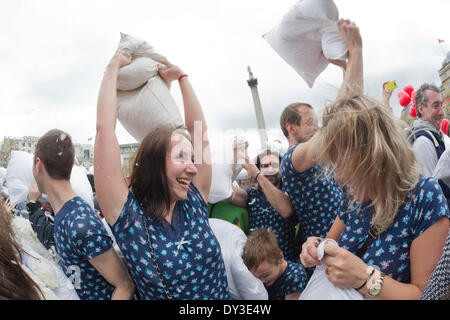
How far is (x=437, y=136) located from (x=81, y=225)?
2.40m

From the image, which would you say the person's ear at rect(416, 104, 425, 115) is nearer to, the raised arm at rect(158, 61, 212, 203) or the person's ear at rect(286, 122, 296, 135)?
the person's ear at rect(286, 122, 296, 135)

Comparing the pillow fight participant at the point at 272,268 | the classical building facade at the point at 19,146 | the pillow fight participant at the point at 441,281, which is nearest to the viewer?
the pillow fight participant at the point at 441,281

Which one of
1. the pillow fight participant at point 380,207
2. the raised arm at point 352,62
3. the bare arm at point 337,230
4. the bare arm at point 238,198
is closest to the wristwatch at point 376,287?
the pillow fight participant at point 380,207

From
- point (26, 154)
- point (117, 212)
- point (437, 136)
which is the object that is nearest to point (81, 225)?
point (117, 212)

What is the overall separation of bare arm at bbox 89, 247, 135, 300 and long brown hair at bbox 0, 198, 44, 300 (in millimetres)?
477

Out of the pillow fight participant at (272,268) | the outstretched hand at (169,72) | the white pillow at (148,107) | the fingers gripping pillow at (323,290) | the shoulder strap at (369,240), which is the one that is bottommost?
the pillow fight participant at (272,268)

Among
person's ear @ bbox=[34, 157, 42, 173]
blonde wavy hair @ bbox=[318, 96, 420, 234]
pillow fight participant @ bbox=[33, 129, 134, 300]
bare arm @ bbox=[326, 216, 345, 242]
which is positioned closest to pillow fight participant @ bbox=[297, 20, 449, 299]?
blonde wavy hair @ bbox=[318, 96, 420, 234]

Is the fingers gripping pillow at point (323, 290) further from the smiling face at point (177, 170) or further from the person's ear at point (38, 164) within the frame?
the person's ear at point (38, 164)

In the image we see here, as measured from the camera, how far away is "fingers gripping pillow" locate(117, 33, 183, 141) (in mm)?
1198

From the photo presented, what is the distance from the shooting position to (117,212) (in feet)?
3.52

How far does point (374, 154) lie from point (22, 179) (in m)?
1.54

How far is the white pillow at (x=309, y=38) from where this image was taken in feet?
3.97

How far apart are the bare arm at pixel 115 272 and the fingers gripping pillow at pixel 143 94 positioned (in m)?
0.50
